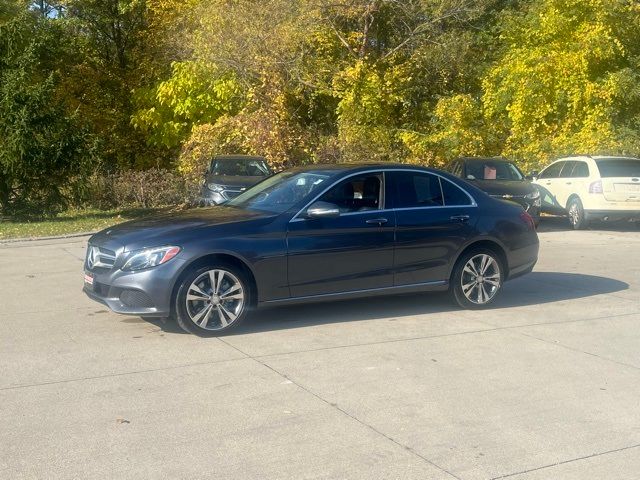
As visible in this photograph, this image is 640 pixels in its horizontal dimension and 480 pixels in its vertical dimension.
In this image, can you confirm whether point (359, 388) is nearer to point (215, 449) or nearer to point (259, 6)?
point (215, 449)

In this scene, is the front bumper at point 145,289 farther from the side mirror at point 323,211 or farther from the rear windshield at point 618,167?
the rear windshield at point 618,167

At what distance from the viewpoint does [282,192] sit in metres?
8.77

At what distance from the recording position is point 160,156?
111 feet

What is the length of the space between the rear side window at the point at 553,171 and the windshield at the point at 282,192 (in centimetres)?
1269

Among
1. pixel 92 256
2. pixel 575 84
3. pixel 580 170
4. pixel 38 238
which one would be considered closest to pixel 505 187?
pixel 580 170

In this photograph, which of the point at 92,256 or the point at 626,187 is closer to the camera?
the point at 92,256

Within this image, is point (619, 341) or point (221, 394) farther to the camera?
point (619, 341)

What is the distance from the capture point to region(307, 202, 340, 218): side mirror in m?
8.16

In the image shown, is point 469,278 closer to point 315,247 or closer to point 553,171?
point 315,247

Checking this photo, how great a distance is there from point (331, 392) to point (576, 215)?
1427 centimetres

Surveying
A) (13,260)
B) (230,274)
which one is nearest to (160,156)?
(13,260)

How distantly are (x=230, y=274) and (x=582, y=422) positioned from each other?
3481 millimetres

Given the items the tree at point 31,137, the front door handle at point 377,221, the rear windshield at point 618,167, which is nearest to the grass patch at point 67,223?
the tree at point 31,137

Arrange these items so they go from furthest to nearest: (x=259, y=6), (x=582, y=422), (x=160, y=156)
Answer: (x=160, y=156)
(x=259, y=6)
(x=582, y=422)
